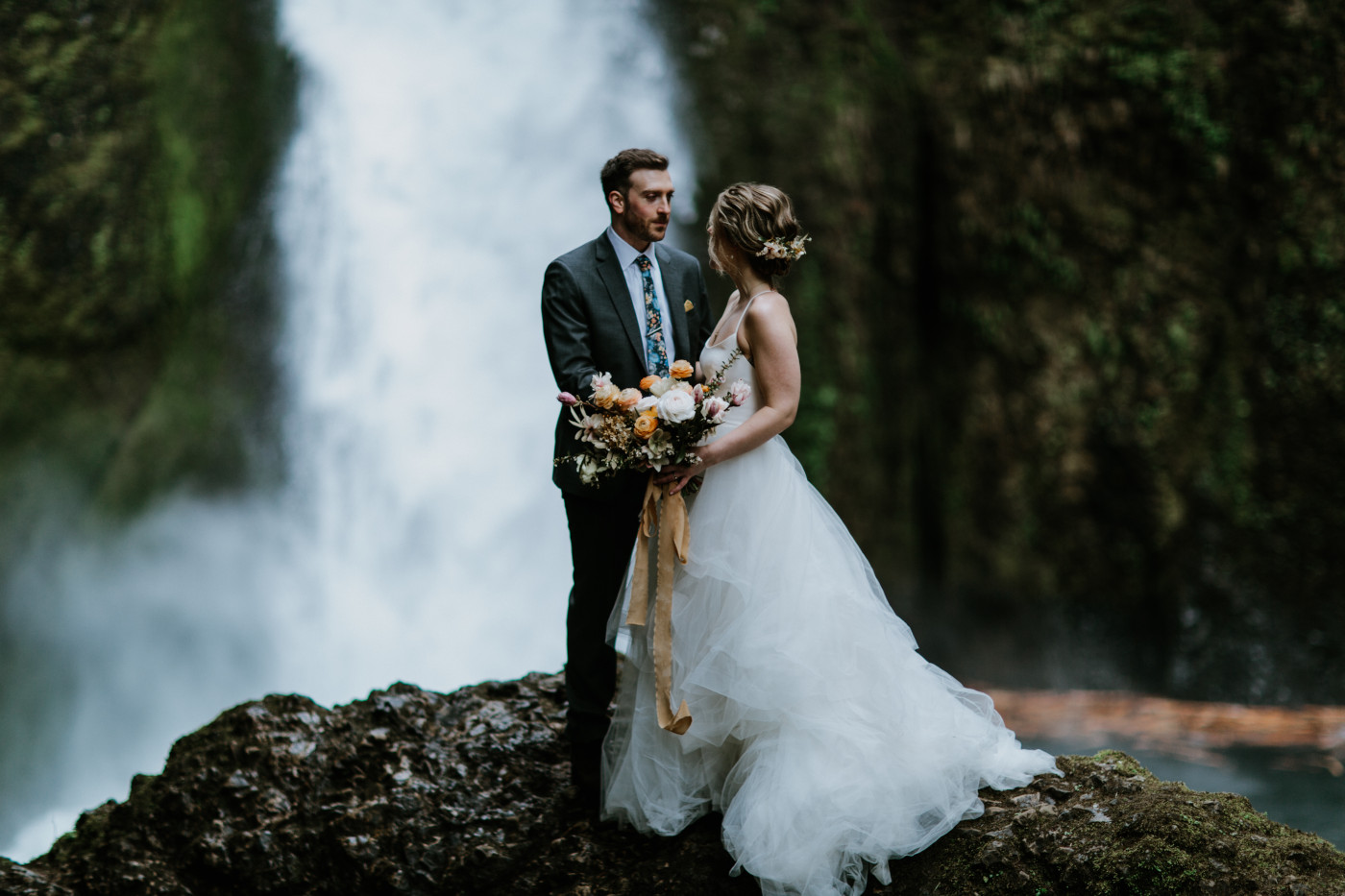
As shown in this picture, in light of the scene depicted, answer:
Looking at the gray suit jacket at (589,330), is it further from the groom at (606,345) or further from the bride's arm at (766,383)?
the bride's arm at (766,383)

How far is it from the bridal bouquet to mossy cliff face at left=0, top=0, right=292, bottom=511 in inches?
258

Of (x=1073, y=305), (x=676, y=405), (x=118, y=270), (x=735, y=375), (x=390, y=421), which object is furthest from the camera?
(x=1073, y=305)

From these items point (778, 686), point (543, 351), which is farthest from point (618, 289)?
point (543, 351)

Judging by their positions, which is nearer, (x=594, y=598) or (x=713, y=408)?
(x=713, y=408)

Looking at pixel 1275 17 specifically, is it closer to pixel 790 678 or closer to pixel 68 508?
pixel 790 678

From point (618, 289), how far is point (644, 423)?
66 cm

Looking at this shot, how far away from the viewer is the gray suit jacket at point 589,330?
11.1 ft

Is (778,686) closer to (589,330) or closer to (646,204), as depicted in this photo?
(589,330)

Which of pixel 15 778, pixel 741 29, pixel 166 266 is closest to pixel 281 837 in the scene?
pixel 15 778

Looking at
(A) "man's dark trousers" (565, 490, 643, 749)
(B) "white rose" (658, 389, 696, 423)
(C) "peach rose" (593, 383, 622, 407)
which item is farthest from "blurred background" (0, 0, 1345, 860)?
(B) "white rose" (658, 389, 696, 423)

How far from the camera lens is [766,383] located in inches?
126

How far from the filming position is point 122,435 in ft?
28.0

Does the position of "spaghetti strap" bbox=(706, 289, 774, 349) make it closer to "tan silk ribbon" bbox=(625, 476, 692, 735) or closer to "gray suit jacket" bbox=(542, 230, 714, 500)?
"gray suit jacket" bbox=(542, 230, 714, 500)

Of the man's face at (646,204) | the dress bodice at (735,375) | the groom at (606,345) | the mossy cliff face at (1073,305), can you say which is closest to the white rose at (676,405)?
the dress bodice at (735,375)
